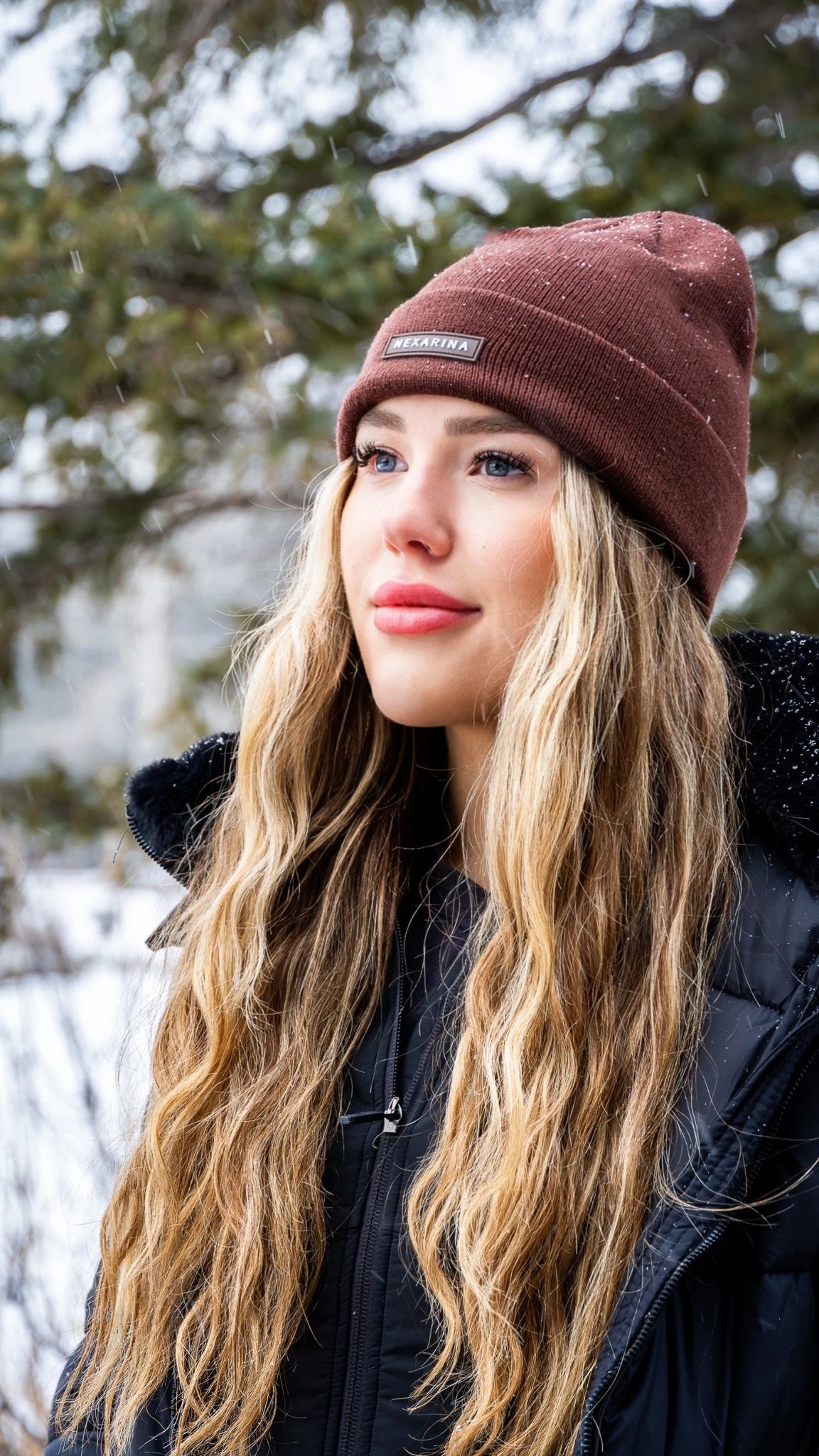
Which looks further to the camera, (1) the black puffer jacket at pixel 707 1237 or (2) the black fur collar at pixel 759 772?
(2) the black fur collar at pixel 759 772

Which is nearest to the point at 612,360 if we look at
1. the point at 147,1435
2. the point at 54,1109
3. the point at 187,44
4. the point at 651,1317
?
the point at 651,1317

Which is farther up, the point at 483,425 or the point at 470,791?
the point at 483,425

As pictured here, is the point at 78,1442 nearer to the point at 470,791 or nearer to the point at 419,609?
the point at 470,791

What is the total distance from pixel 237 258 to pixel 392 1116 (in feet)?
10.1

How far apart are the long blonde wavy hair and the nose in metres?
0.16

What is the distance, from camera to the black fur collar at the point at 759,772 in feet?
5.20

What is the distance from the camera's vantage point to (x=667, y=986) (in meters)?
1.54

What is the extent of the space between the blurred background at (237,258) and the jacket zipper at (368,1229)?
149 centimetres

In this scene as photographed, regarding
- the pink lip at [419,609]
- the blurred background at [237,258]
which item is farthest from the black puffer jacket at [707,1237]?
the blurred background at [237,258]

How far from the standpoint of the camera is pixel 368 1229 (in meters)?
1.60

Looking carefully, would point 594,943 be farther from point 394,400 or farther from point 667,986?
point 394,400

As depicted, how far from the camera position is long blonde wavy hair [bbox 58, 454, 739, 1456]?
58.2 inches

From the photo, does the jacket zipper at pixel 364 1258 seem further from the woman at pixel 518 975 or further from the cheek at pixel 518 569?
the cheek at pixel 518 569

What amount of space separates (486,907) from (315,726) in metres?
0.46
